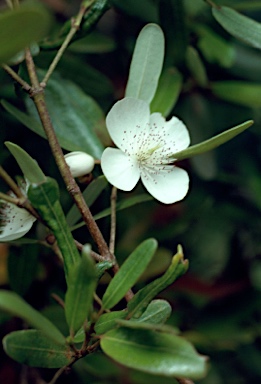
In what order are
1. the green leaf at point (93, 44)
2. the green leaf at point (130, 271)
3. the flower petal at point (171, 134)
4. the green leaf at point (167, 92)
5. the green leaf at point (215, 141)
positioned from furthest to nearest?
the green leaf at point (93, 44)
the green leaf at point (167, 92)
the flower petal at point (171, 134)
the green leaf at point (215, 141)
the green leaf at point (130, 271)

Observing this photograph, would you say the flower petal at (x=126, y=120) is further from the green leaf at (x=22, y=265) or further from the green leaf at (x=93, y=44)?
the green leaf at (x=93, y=44)

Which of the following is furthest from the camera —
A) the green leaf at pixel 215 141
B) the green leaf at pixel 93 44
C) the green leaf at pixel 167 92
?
the green leaf at pixel 93 44

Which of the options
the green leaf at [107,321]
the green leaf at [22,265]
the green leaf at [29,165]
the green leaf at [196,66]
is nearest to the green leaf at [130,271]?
the green leaf at [107,321]

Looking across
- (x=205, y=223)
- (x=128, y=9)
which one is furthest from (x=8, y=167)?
(x=205, y=223)

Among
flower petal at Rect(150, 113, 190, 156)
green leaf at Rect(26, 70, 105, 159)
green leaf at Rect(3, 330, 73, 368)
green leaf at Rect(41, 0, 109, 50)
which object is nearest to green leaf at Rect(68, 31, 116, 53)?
green leaf at Rect(26, 70, 105, 159)

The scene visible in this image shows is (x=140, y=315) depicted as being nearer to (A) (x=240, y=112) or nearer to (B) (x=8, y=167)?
(B) (x=8, y=167)

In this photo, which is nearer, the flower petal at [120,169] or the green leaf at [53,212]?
the green leaf at [53,212]
